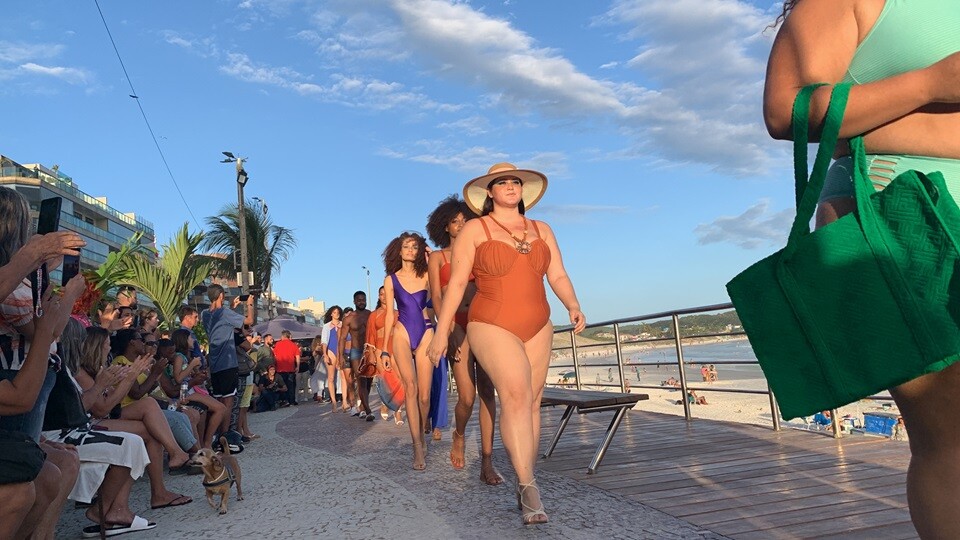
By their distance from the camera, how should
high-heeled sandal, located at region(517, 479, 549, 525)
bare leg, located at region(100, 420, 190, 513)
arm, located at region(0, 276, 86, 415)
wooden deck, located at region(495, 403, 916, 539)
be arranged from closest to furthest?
arm, located at region(0, 276, 86, 415) → wooden deck, located at region(495, 403, 916, 539) → high-heeled sandal, located at region(517, 479, 549, 525) → bare leg, located at region(100, 420, 190, 513)

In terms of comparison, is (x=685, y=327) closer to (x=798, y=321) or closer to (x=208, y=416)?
(x=208, y=416)

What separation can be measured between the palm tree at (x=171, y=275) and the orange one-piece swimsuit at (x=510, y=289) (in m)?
14.3

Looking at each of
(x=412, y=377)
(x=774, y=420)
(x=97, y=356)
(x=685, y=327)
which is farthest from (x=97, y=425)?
(x=685, y=327)

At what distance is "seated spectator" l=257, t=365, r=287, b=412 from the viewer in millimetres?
16156

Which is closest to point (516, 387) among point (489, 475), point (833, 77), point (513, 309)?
point (513, 309)

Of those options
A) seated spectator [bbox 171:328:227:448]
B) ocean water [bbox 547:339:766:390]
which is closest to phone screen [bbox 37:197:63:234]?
ocean water [bbox 547:339:766:390]

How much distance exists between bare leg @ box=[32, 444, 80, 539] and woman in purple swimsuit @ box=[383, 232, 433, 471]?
9.50 feet

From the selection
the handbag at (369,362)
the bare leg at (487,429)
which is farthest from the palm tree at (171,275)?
the bare leg at (487,429)

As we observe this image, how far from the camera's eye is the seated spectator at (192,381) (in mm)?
7258

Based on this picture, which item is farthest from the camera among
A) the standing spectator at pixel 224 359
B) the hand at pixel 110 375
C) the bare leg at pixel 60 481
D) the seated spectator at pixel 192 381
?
the standing spectator at pixel 224 359

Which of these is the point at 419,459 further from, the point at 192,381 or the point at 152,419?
the point at 192,381

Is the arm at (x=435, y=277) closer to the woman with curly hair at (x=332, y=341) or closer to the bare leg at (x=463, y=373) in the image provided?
the bare leg at (x=463, y=373)

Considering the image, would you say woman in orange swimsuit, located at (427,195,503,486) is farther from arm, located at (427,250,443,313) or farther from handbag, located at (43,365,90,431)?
handbag, located at (43,365,90,431)

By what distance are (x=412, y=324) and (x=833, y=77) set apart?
5.40 meters
